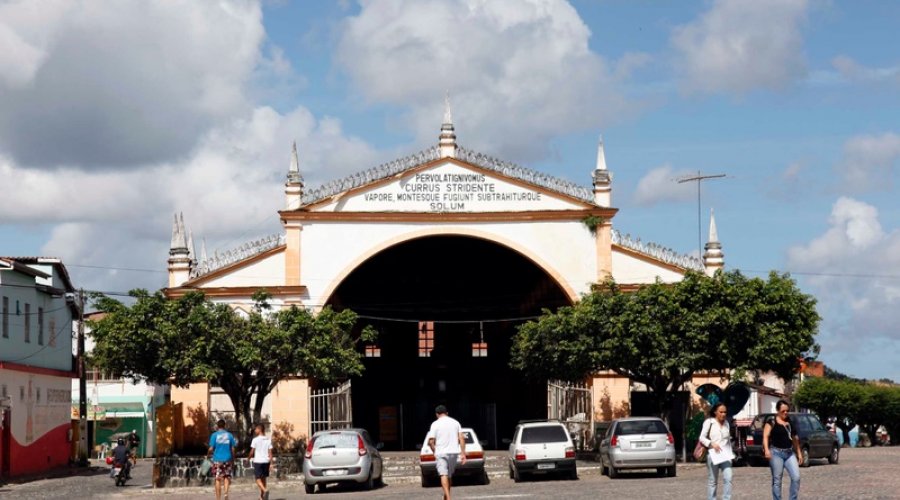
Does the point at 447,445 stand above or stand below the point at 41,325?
below

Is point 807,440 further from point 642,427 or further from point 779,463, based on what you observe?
point 779,463

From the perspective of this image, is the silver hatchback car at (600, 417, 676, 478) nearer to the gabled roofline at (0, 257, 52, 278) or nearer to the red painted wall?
the red painted wall

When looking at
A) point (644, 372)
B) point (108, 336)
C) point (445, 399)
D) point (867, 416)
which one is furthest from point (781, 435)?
point (867, 416)

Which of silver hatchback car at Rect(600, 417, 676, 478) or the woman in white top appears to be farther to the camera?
silver hatchback car at Rect(600, 417, 676, 478)

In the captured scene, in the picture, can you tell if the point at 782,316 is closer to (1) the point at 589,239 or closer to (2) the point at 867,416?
(1) the point at 589,239

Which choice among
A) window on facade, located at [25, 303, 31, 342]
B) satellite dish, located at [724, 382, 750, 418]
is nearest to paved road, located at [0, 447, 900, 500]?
satellite dish, located at [724, 382, 750, 418]

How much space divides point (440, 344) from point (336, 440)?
27253 mm

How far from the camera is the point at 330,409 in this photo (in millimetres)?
46219

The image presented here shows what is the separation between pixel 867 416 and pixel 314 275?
4887cm

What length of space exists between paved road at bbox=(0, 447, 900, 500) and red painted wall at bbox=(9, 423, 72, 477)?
2.04 meters

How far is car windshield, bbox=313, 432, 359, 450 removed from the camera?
32.1 m

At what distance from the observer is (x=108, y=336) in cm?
3922

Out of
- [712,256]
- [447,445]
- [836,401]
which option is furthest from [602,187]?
[836,401]

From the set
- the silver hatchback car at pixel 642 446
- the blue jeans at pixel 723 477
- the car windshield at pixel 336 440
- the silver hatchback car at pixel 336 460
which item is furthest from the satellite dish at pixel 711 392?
the blue jeans at pixel 723 477
